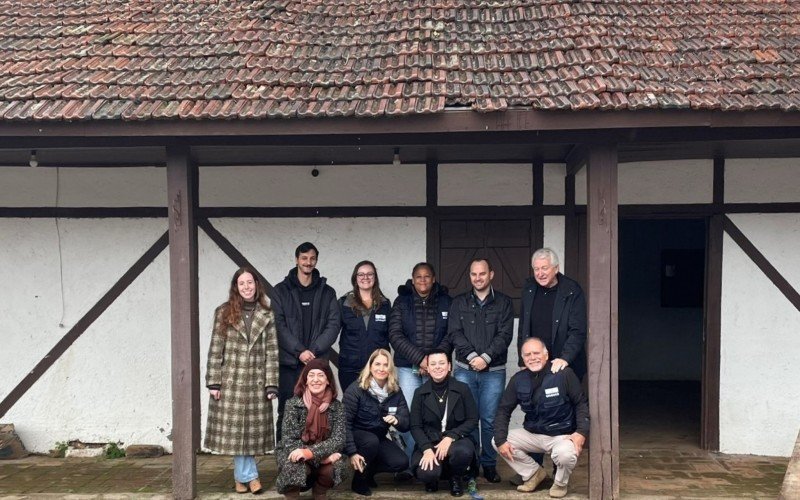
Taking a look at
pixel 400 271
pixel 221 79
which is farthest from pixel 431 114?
pixel 400 271

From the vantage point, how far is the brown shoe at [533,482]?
557cm

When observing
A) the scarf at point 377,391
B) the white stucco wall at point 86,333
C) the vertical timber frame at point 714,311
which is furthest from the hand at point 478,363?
the white stucco wall at point 86,333

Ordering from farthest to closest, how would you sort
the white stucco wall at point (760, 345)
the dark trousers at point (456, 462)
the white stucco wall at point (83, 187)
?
the white stucco wall at point (83, 187) → the white stucco wall at point (760, 345) → the dark trousers at point (456, 462)

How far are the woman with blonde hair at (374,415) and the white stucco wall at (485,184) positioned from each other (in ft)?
6.33

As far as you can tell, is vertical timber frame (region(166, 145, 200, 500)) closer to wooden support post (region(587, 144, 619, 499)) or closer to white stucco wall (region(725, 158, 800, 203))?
wooden support post (region(587, 144, 619, 499))

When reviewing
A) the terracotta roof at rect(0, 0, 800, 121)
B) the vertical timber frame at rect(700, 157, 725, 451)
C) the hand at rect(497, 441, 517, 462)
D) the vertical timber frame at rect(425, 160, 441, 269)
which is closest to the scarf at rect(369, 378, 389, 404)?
the hand at rect(497, 441, 517, 462)

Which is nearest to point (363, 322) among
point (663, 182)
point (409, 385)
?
point (409, 385)

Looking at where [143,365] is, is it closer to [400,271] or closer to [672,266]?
[400,271]

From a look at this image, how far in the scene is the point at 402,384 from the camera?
6027 mm

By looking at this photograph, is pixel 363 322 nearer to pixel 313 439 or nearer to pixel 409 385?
pixel 409 385

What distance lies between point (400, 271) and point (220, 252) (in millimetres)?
1658

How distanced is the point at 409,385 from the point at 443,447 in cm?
71

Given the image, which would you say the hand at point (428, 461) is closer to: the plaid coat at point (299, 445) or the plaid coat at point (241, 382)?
the plaid coat at point (299, 445)

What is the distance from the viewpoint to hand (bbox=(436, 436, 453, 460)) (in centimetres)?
542
